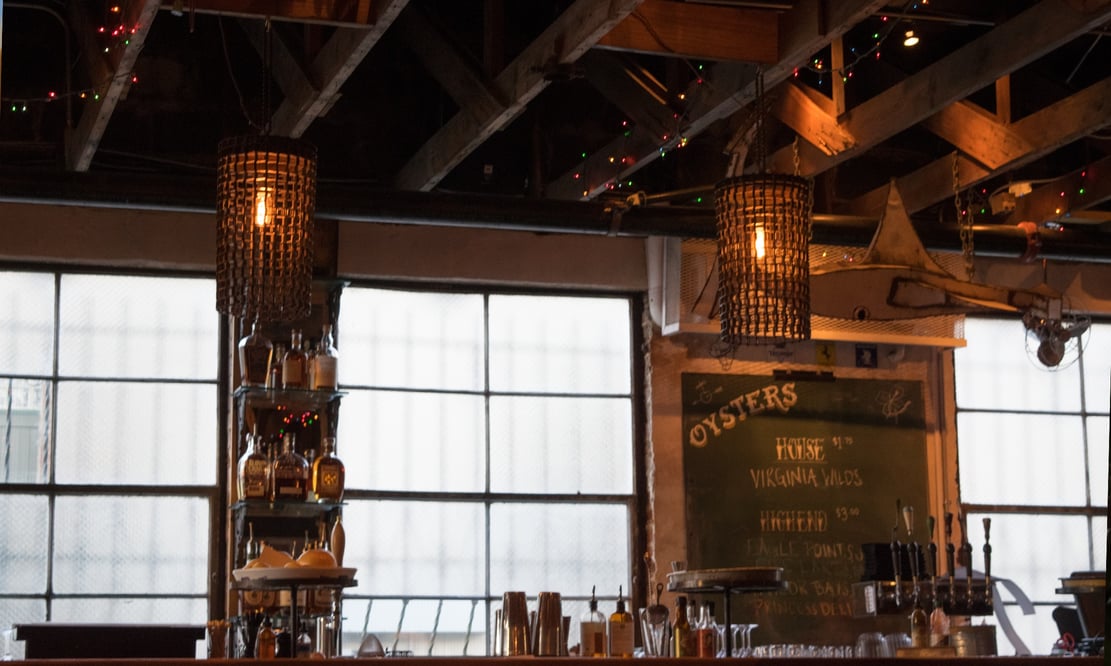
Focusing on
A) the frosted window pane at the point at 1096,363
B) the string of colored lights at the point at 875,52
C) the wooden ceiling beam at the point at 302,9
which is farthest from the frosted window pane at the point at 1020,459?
the wooden ceiling beam at the point at 302,9

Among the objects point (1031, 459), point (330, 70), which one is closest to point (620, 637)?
point (330, 70)

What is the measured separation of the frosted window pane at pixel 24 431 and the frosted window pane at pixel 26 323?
7cm

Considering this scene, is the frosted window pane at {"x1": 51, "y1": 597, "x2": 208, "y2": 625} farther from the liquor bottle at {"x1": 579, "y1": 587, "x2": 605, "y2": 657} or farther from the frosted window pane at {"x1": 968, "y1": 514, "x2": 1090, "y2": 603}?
the frosted window pane at {"x1": 968, "y1": 514, "x2": 1090, "y2": 603}

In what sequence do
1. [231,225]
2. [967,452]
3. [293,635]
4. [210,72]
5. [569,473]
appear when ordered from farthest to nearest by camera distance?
[967,452] < [569,473] < [210,72] < [231,225] < [293,635]

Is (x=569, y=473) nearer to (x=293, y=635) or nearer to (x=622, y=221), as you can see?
(x=622, y=221)

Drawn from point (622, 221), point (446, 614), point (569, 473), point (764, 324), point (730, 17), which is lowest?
point (446, 614)

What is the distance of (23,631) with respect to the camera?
389 cm

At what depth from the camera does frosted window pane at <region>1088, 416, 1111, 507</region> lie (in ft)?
22.1

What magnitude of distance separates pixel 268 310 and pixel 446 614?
104 inches

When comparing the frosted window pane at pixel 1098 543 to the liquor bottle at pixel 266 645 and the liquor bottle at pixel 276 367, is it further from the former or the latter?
the liquor bottle at pixel 266 645

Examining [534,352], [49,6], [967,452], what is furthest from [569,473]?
[49,6]

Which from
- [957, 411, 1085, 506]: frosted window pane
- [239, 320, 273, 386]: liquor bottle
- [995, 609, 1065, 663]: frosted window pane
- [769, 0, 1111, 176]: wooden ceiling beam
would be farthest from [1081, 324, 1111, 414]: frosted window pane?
[239, 320, 273, 386]: liquor bottle

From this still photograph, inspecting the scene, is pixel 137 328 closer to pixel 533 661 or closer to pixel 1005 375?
pixel 533 661

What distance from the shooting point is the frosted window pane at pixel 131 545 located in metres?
5.57
